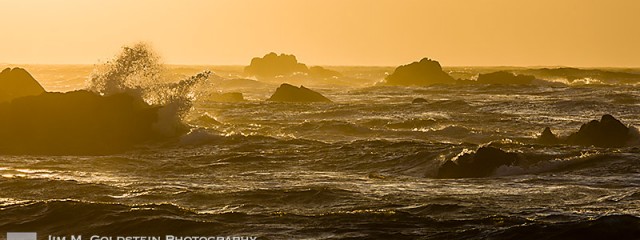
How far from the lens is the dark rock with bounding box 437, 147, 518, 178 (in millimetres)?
27578

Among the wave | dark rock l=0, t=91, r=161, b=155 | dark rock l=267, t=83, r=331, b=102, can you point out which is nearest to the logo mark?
the wave

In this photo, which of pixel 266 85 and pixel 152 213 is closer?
pixel 152 213

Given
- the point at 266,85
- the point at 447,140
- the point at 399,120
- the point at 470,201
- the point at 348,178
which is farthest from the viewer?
the point at 266,85

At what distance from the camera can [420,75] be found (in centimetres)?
11588

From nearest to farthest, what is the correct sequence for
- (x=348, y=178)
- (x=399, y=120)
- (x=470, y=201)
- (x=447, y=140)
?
(x=470, y=201) → (x=348, y=178) → (x=447, y=140) → (x=399, y=120)

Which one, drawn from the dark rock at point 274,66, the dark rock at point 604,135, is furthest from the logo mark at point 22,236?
the dark rock at point 274,66

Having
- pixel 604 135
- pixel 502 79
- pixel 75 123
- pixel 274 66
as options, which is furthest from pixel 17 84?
pixel 274 66

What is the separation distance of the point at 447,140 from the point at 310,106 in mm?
23330

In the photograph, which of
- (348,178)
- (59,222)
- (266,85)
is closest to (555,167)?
(348,178)

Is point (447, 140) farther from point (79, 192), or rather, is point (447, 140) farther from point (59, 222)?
point (59, 222)

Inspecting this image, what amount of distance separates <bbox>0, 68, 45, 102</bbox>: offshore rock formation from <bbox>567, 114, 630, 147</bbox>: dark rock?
23110mm

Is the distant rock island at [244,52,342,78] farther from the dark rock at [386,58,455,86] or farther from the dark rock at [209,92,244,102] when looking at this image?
the dark rock at [209,92,244,102]

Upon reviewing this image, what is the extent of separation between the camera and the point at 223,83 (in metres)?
119

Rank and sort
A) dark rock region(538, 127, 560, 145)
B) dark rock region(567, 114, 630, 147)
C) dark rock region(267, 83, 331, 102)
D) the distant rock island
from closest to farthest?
1. dark rock region(567, 114, 630, 147)
2. dark rock region(538, 127, 560, 145)
3. dark rock region(267, 83, 331, 102)
4. the distant rock island
